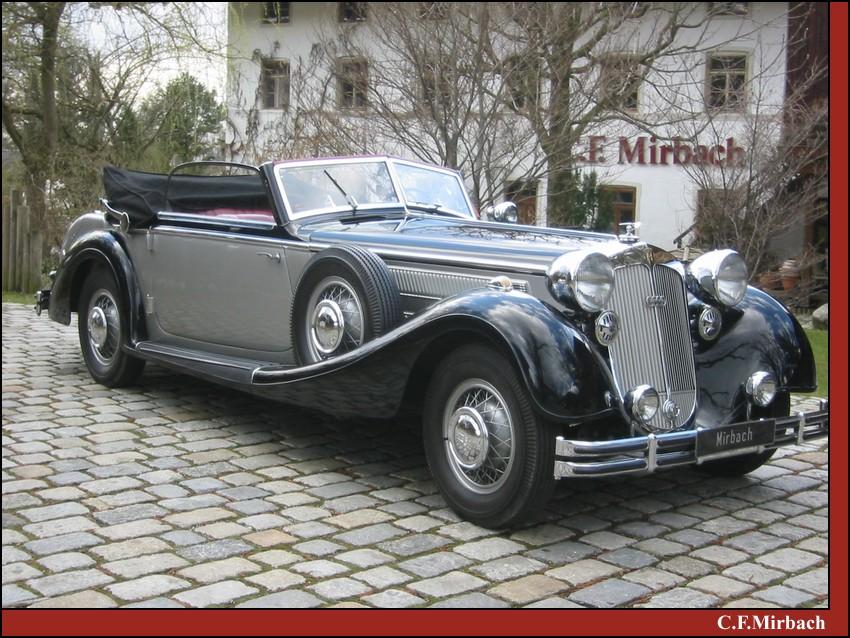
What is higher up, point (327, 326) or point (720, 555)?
point (327, 326)

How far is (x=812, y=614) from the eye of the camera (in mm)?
3312

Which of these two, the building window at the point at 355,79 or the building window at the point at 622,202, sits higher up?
the building window at the point at 355,79

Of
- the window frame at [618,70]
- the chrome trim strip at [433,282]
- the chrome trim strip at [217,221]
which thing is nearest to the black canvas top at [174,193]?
the chrome trim strip at [217,221]

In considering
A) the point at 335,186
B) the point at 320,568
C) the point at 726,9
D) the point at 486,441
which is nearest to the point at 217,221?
the point at 335,186

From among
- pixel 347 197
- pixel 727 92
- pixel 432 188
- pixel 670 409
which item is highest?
pixel 727 92

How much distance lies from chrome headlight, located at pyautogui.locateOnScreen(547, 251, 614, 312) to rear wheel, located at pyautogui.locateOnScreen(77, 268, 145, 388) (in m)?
3.62

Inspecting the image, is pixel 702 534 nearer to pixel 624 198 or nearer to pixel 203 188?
pixel 203 188

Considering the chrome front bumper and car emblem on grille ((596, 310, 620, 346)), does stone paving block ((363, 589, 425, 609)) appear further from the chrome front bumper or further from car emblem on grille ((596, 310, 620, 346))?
car emblem on grille ((596, 310, 620, 346))

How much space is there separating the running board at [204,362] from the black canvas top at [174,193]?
3.31 ft

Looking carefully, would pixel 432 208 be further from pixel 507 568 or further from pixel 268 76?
pixel 268 76

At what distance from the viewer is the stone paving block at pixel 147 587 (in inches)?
130

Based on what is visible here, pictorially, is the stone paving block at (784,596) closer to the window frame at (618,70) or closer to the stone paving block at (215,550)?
the stone paving block at (215,550)

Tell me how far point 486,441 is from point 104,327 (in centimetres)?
376

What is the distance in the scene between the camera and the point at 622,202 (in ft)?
73.2
